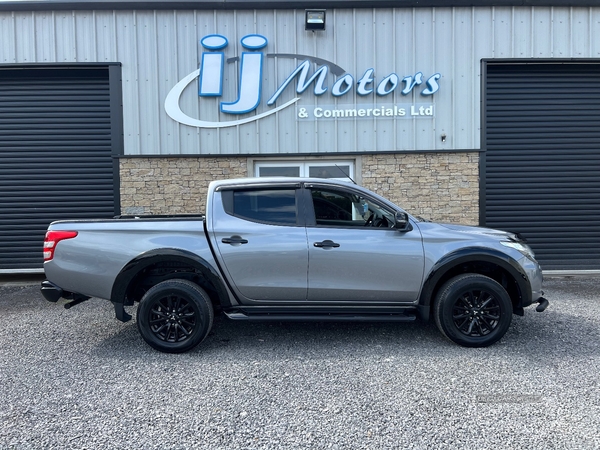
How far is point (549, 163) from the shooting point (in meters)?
8.45

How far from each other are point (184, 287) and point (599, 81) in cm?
882

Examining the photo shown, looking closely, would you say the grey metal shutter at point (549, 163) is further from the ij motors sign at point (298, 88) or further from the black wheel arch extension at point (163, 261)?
the black wheel arch extension at point (163, 261)

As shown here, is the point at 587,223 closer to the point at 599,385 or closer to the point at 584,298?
the point at 584,298

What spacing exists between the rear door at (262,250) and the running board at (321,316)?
0.16 meters

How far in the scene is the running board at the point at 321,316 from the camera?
4312 mm

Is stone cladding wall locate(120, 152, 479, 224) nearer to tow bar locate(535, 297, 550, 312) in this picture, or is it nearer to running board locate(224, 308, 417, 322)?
tow bar locate(535, 297, 550, 312)

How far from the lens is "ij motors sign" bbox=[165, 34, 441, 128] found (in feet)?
26.1

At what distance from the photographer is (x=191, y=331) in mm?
4301

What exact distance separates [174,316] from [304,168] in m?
4.55

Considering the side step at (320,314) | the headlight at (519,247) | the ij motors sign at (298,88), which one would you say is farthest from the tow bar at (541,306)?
the ij motors sign at (298,88)

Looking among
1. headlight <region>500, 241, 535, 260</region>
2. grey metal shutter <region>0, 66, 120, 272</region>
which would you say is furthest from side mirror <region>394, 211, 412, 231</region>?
grey metal shutter <region>0, 66, 120, 272</region>

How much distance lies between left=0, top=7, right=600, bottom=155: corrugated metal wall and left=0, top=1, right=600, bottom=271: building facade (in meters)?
0.02

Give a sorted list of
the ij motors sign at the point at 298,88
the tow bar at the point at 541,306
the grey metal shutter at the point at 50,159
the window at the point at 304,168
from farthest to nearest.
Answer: the grey metal shutter at the point at 50,159 < the window at the point at 304,168 < the ij motors sign at the point at 298,88 < the tow bar at the point at 541,306

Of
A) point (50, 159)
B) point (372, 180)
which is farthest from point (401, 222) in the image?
point (50, 159)
